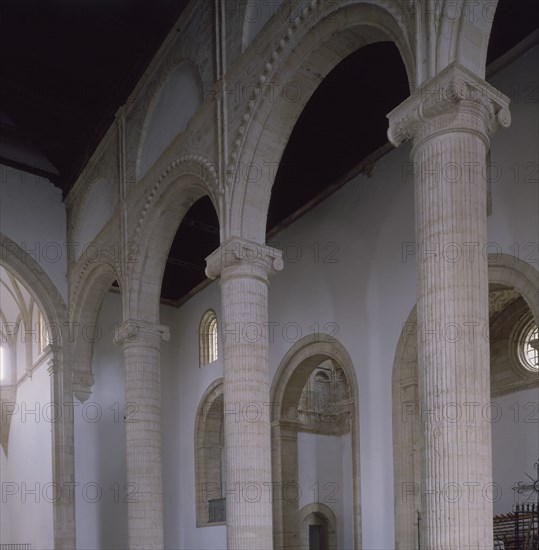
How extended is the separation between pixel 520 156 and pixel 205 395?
471 inches

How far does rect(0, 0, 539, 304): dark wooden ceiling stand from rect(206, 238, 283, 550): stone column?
410 centimetres

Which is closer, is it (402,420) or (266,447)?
(266,447)

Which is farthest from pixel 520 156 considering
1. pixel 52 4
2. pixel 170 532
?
pixel 170 532

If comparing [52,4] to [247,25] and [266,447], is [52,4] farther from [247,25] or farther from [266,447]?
[266,447]

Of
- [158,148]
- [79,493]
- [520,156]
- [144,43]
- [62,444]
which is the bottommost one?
[79,493]

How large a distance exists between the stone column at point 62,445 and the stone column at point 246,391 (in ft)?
29.8

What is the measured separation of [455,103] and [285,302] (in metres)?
10.8

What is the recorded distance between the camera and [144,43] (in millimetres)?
14633

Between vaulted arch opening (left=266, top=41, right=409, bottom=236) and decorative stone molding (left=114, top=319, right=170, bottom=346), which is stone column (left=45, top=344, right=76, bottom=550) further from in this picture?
vaulted arch opening (left=266, top=41, right=409, bottom=236)

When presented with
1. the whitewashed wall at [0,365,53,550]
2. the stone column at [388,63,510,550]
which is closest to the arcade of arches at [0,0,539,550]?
the stone column at [388,63,510,550]

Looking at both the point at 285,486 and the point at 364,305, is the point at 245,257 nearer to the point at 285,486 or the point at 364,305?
the point at 364,305

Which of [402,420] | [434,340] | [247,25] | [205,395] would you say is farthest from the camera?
[205,395]

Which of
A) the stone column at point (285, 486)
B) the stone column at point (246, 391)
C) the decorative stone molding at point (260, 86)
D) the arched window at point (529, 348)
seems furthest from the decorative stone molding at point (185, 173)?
the arched window at point (529, 348)

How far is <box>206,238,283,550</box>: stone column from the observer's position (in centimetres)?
1006
